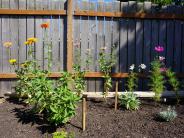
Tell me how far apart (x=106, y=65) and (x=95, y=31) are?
764mm

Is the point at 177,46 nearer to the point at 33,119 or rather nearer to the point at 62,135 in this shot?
the point at 33,119

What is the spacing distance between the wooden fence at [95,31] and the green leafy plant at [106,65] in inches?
6.4

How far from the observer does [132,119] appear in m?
6.75

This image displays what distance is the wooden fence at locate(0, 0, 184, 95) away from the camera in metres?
8.32

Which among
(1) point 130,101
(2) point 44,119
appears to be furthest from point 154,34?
(2) point 44,119

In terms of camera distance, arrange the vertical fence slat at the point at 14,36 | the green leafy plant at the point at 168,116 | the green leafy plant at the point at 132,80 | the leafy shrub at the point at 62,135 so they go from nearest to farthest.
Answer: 1. the leafy shrub at the point at 62,135
2. the green leafy plant at the point at 168,116
3. the green leafy plant at the point at 132,80
4. the vertical fence slat at the point at 14,36

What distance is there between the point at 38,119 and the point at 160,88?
2.45m

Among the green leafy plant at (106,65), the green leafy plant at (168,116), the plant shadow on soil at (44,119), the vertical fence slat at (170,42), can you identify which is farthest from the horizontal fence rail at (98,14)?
the green leafy plant at (168,116)

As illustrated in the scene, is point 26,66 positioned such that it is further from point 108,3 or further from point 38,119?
point 108,3

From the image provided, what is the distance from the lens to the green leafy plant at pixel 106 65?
8078 mm

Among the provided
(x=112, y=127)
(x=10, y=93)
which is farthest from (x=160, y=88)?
(x=10, y=93)

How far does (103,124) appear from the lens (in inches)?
256

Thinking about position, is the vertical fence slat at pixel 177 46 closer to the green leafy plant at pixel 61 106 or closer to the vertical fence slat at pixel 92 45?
the vertical fence slat at pixel 92 45

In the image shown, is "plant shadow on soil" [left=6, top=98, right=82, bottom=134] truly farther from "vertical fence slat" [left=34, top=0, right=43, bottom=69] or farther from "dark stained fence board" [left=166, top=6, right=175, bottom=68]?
"dark stained fence board" [left=166, top=6, right=175, bottom=68]
